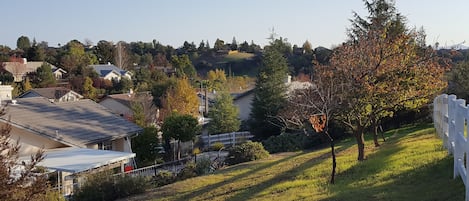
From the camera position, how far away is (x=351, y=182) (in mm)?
10344

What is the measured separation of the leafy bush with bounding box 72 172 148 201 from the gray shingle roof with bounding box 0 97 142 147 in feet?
27.7

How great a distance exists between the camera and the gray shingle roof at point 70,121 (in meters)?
23.0

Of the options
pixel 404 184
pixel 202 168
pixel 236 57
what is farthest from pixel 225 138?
pixel 236 57

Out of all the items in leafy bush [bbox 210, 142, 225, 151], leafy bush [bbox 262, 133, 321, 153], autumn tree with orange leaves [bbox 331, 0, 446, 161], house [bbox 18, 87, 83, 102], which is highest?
house [bbox 18, 87, 83, 102]

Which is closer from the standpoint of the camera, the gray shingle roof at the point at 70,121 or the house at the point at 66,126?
the house at the point at 66,126

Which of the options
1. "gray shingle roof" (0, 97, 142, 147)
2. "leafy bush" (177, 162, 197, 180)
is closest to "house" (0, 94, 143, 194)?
"gray shingle roof" (0, 97, 142, 147)

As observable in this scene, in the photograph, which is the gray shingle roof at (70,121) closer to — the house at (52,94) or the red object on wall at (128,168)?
the red object on wall at (128,168)

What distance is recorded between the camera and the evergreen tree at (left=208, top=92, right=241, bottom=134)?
3728 cm

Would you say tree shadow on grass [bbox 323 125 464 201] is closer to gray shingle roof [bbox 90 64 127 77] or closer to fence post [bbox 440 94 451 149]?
fence post [bbox 440 94 451 149]

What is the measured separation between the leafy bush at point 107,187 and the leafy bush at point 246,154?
6.87 meters

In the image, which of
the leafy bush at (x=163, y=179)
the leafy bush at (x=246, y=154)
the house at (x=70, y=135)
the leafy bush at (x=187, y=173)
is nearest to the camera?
the leafy bush at (x=163, y=179)

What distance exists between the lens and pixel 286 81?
1594 inches

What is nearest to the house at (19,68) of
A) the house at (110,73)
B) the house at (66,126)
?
the house at (110,73)

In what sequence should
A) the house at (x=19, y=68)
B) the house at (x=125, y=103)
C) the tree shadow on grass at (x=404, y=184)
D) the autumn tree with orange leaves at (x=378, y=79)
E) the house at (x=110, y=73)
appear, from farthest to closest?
the house at (x=110, y=73), the house at (x=19, y=68), the house at (x=125, y=103), the autumn tree with orange leaves at (x=378, y=79), the tree shadow on grass at (x=404, y=184)
